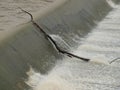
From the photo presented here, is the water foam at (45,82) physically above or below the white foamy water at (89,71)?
above

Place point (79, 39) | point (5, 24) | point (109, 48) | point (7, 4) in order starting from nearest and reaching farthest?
1. point (5, 24)
2. point (109, 48)
3. point (79, 39)
4. point (7, 4)

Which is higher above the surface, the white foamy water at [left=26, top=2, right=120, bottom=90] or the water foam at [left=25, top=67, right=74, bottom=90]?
the water foam at [left=25, top=67, right=74, bottom=90]

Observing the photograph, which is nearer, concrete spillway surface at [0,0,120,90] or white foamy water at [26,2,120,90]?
concrete spillway surface at [0,0,120,90]

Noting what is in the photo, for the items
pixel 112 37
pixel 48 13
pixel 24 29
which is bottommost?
pixel 112 37

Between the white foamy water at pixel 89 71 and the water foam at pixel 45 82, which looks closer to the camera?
the water foam at pixel 45 82

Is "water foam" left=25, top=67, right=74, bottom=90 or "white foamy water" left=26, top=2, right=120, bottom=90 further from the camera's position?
"white foamy water" left=26, top=2, right=120, bottom=90

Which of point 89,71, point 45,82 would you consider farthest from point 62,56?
point 45,82

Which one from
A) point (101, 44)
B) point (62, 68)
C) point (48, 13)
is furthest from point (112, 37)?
point (62, 68)

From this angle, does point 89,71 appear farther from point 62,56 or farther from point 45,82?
point 45,82

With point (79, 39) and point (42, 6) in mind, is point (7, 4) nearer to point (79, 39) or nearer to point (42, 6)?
point (42, 6)
